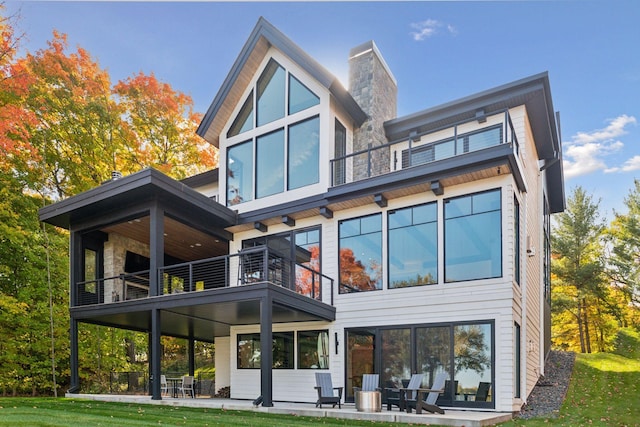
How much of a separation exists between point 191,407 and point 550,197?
54.0ft

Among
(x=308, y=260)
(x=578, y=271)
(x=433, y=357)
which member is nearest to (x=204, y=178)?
(x=308, y=260)

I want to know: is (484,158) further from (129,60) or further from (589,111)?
(589,111)

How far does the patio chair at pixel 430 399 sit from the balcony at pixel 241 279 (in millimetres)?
3587

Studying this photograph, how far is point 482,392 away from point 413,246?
3.41 metres

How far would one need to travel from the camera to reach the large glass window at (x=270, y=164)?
14203 mm

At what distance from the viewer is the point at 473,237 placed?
435 inches

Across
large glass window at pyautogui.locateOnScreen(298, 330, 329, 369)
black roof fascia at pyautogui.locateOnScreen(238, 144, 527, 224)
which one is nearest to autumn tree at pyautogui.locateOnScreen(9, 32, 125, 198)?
black roof fascia at pyautogui.locateOnScreen(238, 144, 527, 224)

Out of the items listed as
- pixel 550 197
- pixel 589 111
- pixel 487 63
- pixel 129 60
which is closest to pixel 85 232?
pixel 129 60

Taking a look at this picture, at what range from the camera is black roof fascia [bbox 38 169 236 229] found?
12394 mm

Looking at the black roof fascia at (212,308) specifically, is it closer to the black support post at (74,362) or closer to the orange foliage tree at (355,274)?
the black support post at (74,362)

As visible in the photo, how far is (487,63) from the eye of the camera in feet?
64.7

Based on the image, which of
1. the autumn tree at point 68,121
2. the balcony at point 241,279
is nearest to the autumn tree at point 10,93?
the autumn tree at point 68,121

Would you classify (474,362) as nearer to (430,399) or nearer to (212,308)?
(430,399)

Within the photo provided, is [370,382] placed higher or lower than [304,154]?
lower
